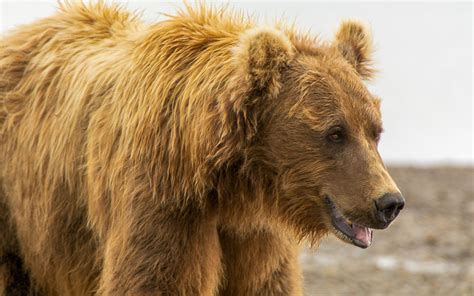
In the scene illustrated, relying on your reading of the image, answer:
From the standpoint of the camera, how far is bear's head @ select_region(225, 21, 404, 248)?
5.95m

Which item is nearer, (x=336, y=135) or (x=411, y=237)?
(x=336, y=135)

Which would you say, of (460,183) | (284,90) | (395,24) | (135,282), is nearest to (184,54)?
(284,90)

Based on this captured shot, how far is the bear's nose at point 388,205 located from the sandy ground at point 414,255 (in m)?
4.17

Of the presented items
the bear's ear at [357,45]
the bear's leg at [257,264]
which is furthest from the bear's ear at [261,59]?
the bear's leg at [257,264]

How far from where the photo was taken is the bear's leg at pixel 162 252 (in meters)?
6.11

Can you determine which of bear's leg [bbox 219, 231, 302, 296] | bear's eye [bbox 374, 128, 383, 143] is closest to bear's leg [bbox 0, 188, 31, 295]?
bear's leg [bbox 219, 231, 302, 296]

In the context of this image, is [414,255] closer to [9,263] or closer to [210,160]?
[9,263]

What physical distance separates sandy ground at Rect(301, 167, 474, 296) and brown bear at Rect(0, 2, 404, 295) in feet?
11.6

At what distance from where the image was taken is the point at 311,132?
601cm

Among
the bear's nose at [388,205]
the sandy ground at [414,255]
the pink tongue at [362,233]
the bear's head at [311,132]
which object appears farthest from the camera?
the sandy ground at [414,255]

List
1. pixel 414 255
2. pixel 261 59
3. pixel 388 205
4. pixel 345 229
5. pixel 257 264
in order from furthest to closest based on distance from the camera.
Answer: pixel 414 255
pixel 257 264
pixel 345 229
pixel 261 59
pixel 388 205

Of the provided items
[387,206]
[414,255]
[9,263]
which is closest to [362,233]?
[387,206]

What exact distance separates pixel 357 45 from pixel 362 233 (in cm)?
111

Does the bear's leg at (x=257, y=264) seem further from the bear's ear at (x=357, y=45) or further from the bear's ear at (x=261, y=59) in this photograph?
the bear's ear at (x=357, y=45)
